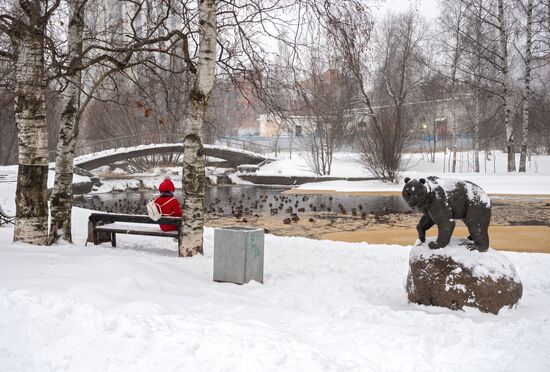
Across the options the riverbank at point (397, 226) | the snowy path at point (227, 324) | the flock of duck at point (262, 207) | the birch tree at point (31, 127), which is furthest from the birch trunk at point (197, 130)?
the flock of duck at point (262, 207)

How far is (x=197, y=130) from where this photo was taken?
7824mm

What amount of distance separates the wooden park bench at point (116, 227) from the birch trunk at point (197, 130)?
20.6 inches

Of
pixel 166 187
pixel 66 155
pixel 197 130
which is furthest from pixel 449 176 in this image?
pixel 66 155

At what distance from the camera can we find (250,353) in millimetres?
3627

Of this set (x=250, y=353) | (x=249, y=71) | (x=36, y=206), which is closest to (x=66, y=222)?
(x=36, y=206)

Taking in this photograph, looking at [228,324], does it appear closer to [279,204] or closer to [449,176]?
[279,204]

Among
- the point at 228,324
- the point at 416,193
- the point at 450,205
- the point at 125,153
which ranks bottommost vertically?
the point at 228,324

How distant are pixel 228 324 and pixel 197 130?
13.8 ft

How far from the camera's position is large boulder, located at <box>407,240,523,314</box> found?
531 cm

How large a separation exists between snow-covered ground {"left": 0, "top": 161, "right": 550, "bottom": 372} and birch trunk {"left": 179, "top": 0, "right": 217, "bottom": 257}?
45.9 inches

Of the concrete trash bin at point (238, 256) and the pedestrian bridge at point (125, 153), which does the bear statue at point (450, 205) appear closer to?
the concrete trash bin at point (238, 256)

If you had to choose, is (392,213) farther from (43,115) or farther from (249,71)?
(43,115)

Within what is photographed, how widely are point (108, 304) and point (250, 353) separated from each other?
1.45 metres

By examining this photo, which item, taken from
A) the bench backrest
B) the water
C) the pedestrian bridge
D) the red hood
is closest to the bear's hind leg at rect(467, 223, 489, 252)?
the bench backrest
